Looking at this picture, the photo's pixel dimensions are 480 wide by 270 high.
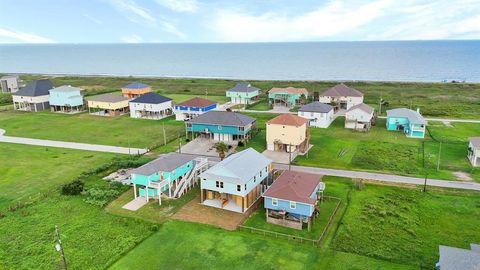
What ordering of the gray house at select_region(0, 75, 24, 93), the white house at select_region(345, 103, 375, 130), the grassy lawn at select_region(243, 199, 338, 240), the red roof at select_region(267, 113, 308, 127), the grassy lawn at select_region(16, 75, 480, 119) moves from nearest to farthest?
the grassy lawn at select_region(243, 199, 338, 240), the red roof at select_region(267, 113, 308, 127), the white house at select_region(345, 103, 375, 130), the grassy lawn at select_region(16, 75, 480, 119), the gray house at select_region(0, 75, 24, 93)

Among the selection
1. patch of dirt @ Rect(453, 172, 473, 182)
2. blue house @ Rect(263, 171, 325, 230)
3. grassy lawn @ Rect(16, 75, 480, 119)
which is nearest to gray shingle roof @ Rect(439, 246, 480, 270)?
blue house @ Rect(263, 171, 325, 230)

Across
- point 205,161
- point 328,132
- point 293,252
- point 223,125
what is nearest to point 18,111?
point 223,125

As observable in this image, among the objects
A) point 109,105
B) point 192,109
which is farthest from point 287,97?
point 109,105

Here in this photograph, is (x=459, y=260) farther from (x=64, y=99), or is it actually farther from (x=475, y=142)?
(x=64, y=99)

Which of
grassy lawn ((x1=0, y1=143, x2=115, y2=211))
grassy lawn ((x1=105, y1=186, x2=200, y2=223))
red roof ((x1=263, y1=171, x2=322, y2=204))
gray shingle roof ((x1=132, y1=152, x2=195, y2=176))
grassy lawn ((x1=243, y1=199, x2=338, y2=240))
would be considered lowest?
grassy lawn ((x1=243, y1=199, x2=338, y2=240))

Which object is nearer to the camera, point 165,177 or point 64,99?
point 165,177

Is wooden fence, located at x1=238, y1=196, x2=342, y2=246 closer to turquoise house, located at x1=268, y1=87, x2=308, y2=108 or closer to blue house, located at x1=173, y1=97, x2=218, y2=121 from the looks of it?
blue house, located at x1=173, y1=97, x2=218, y2=121
